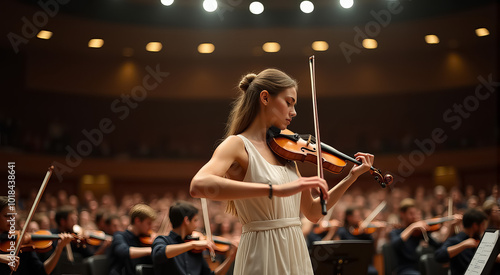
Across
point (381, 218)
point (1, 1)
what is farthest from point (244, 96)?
point (1, 1)

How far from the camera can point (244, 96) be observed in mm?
1962

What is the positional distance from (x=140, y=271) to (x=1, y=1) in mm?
7882

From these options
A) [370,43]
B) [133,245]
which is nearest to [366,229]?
[133,245]

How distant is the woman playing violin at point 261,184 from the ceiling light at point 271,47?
10250 mm

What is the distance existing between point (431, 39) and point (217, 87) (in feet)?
17.2

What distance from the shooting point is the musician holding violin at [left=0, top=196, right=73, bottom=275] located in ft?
10.6

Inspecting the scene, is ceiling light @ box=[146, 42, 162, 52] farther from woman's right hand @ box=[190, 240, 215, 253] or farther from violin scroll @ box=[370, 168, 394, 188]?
violin scroll @ box=[370, 168, 394, 188]

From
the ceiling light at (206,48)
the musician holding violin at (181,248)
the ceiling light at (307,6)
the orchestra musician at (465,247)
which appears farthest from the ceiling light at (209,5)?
the orchestra musician at (465,247)

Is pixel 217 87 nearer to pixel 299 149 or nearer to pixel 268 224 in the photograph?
pixel 299 149

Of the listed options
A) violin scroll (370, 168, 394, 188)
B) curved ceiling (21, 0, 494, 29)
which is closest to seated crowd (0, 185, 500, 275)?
violin scroll (370, 168, 394, 188)

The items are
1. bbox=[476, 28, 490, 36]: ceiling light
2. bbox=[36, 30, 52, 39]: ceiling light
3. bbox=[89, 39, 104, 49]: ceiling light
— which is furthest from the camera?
bbox=[89, 39, 104, 49]: ceiling light

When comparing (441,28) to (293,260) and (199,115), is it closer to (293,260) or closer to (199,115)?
(199,115)

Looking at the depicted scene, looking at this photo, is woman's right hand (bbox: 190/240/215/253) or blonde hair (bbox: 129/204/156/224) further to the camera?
blonde hair (bbox: 129/204/156/224)

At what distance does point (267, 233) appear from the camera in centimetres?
175
